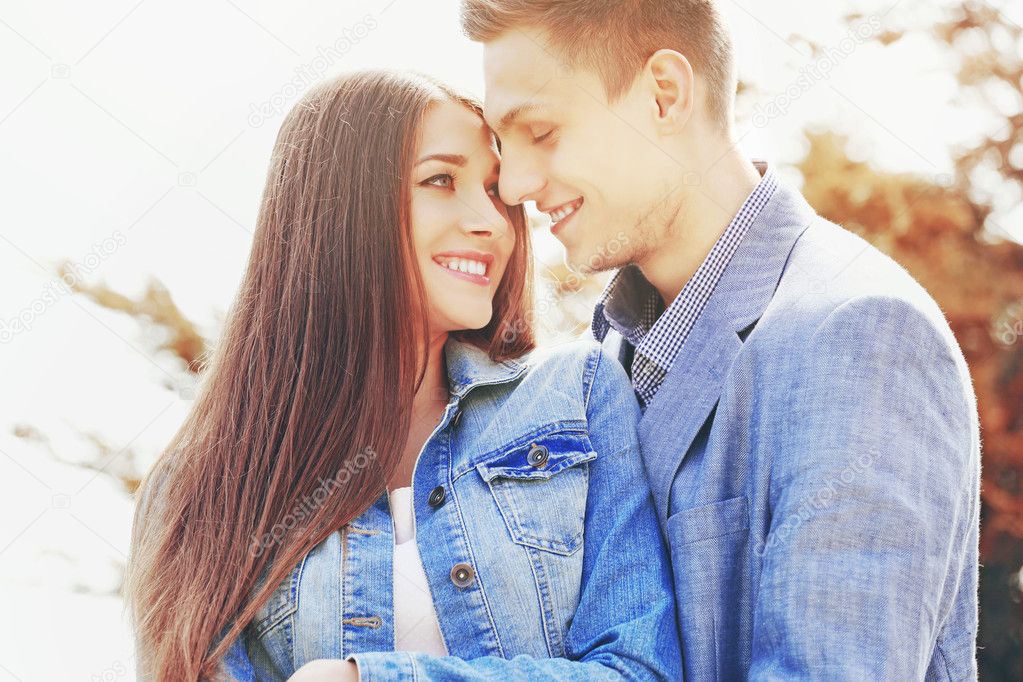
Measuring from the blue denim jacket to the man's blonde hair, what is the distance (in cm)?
69

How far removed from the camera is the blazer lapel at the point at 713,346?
2047 mm

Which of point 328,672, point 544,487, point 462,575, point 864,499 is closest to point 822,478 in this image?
point 864,499

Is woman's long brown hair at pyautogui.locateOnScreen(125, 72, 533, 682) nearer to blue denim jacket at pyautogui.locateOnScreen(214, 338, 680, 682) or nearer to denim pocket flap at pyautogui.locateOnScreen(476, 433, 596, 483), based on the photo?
blue denim jacket at pyautogui.locateOnScreen(214, 338, 680, 682)

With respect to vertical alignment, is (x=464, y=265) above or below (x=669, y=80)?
below

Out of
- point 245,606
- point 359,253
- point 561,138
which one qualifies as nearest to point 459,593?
point 245,606

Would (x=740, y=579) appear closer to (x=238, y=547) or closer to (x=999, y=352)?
(x=238, y=547)

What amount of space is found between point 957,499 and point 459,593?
885mm

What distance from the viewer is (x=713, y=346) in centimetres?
208

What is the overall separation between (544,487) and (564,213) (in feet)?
2.05

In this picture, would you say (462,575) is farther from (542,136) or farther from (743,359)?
(542,136)

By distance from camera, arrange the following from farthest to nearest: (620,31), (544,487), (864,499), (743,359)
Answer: (620,31) < (544,487) < (743,359) < (864,499)

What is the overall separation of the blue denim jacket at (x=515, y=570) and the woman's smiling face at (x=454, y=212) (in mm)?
293

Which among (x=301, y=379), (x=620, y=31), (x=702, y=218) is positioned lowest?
(x=301, y=379)

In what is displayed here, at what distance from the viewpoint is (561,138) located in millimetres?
2312
